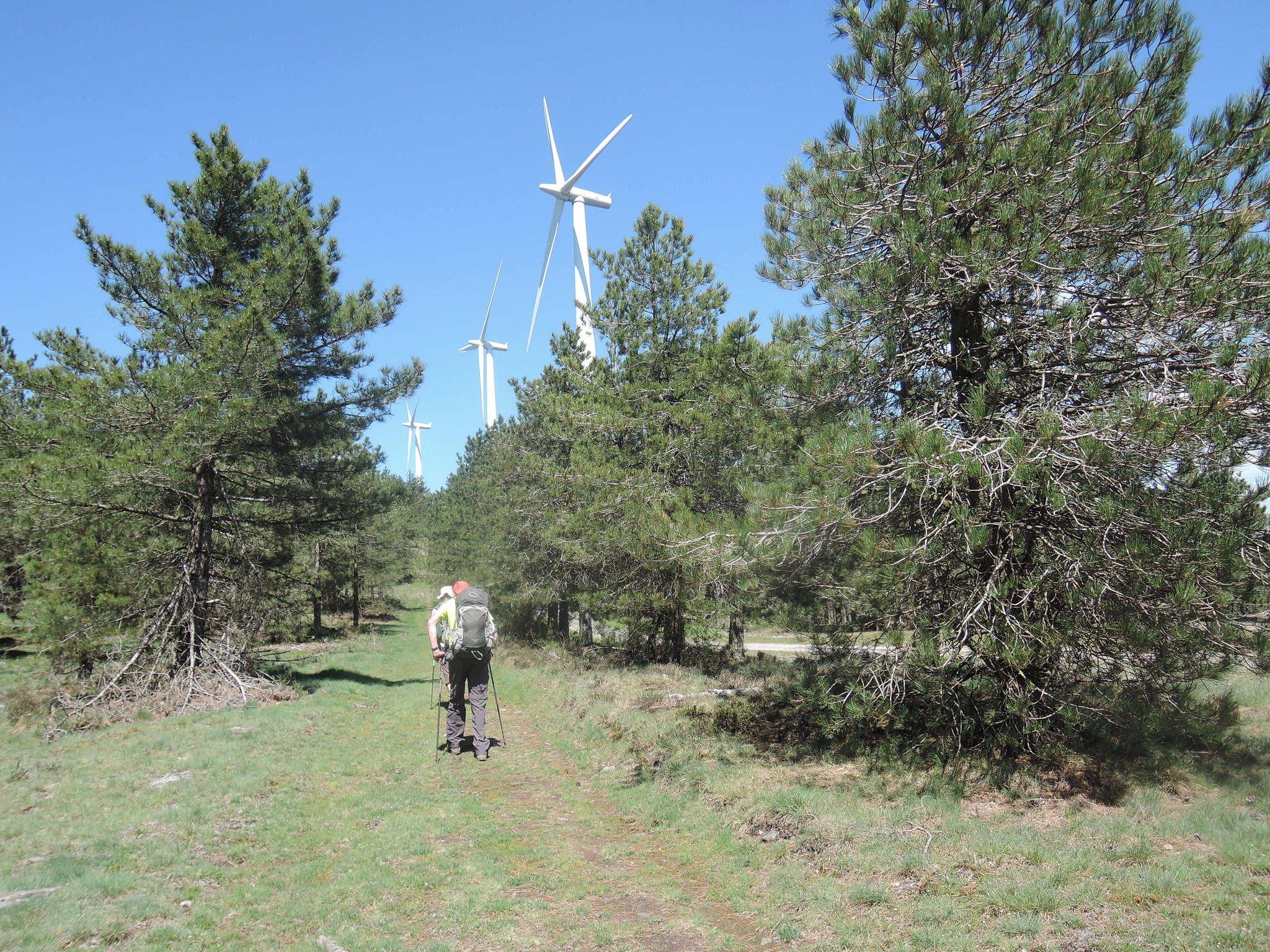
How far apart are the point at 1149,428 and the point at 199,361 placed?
13759 millimetres

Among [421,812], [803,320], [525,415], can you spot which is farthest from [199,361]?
[525,415]

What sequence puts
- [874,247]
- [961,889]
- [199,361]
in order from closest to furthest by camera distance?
1. [961,889]
2. [874,247]
3. [199,361]

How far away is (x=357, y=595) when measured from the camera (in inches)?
1563

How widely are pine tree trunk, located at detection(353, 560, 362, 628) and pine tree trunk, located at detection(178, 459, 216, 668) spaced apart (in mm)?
19639

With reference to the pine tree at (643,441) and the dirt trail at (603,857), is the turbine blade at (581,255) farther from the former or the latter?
the dirt trail at (603,857)

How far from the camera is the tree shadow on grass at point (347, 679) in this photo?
56.2 feet

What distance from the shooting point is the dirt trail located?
4.99m

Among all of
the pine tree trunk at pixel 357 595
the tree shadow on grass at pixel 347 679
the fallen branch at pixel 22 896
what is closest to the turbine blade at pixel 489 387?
the pine tree trunk at pixel 357 595

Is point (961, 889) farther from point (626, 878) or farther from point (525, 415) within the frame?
point (525, 415)

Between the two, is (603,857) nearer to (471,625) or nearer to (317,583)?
(471,625)

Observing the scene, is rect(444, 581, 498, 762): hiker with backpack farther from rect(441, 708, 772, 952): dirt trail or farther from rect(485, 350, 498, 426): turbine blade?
rect(485, 350, 498, 426): turbine blade

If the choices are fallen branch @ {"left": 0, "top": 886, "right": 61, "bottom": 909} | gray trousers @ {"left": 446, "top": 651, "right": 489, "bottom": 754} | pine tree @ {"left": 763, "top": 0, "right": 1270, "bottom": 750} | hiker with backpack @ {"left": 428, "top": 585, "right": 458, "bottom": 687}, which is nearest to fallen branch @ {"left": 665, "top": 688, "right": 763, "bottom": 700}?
gray trousers @ {"left": 446, "top": 651, "right": 489, "bottom": 754}

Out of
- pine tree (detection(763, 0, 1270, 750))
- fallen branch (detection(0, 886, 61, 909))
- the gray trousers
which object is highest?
pine tree (detection(763, 0, 1270, 750))

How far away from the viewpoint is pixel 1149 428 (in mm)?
5402
